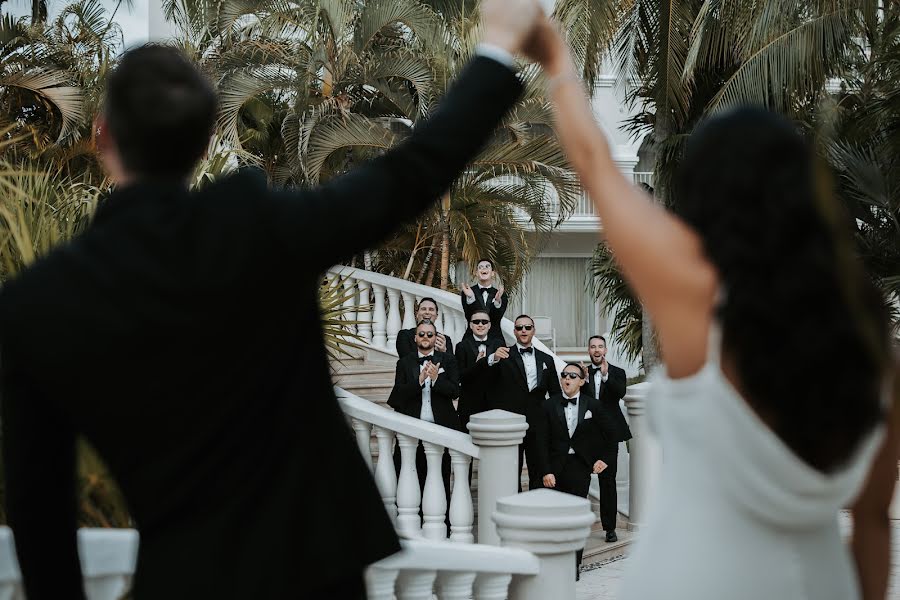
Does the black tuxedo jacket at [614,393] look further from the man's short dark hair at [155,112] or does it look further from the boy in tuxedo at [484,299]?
the man's short dark hair at [155,112]

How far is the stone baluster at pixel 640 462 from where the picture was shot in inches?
379

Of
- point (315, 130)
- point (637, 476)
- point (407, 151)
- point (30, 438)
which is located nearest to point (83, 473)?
point (30, 438)

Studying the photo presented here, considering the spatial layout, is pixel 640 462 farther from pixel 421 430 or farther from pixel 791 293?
pixel 791 293

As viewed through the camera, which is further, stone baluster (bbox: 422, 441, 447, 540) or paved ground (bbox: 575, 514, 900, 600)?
paved ground (bbox: 575, 514, 900, 600)

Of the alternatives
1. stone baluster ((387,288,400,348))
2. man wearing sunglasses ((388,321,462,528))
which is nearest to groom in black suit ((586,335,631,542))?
man wearing sunglasses ((388,321,462,528))

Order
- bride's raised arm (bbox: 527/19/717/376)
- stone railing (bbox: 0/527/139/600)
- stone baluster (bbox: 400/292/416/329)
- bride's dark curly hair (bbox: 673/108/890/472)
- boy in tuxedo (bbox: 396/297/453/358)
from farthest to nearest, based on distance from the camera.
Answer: stone baluster (bbox: 400/292/416/329) → boy in tuxedo (bbox: 396/297/453/358) → stone railing (bbox: 0/527/139/600) → bride's raised arm (bbox: 527/19/717/376) → bride's dark curly hair (bbox: 673/108/890/472)

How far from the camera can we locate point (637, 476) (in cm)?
976

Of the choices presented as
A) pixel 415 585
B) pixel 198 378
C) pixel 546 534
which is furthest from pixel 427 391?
pixel 198 378

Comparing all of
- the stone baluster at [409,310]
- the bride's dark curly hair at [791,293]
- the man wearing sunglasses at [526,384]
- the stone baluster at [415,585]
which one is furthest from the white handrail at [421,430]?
the stone baluster at [409,310]

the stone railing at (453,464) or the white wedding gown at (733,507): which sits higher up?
the white wedding gown at (733,507)

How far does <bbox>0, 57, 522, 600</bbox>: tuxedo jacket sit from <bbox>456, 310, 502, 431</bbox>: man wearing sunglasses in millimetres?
8089

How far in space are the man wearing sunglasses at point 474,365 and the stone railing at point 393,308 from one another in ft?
8.48

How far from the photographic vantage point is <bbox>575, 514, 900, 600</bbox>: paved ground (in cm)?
758

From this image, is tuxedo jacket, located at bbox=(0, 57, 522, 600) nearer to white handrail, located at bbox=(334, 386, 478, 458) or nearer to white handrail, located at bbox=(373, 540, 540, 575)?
white handrail, located at bbox=(373, 540, 540, 575)
